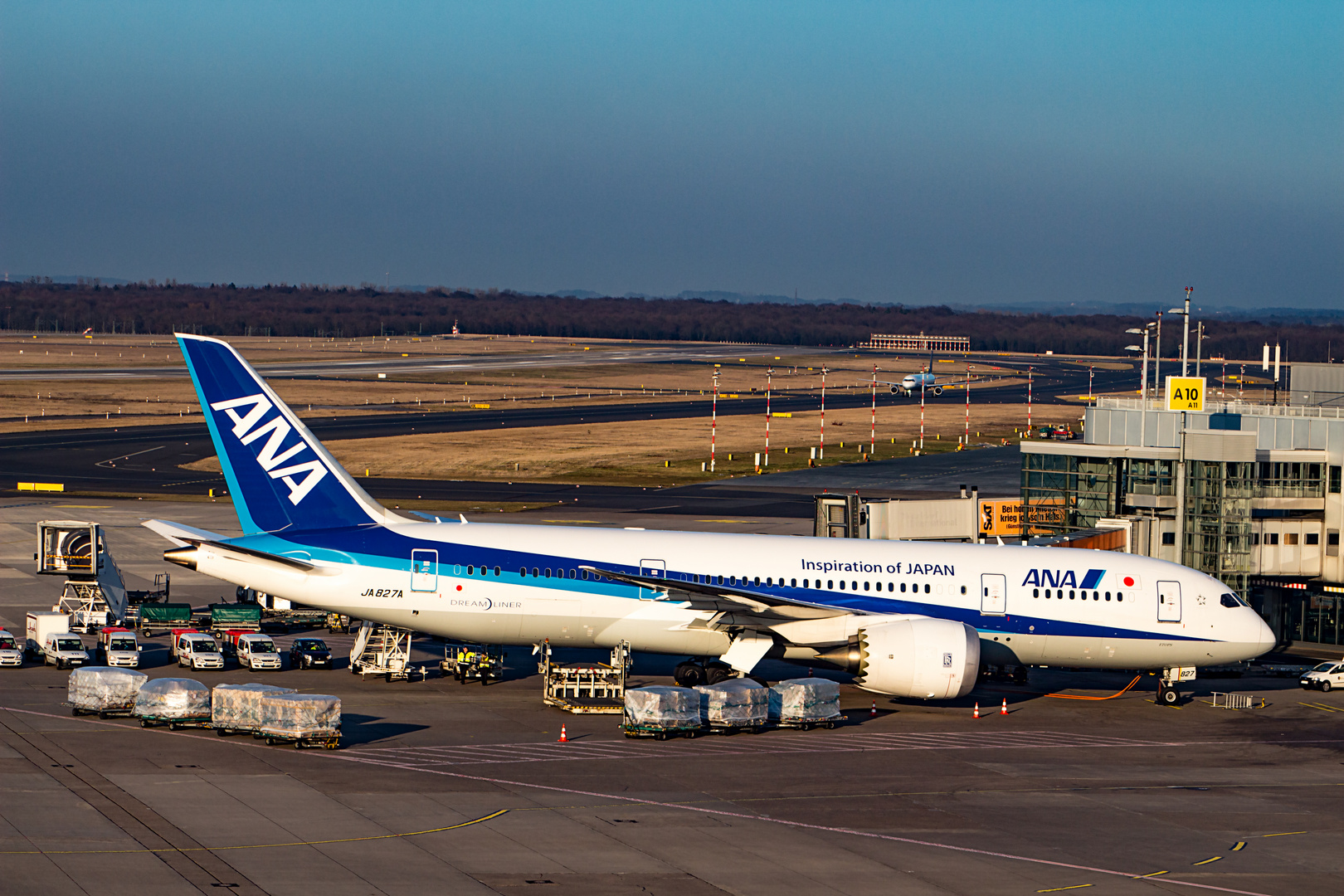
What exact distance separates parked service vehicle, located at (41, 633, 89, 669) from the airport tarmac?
1.18 m

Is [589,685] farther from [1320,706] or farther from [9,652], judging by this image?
[1320,706]

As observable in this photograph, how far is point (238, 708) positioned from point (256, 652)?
972 cm

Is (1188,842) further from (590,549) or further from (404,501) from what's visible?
(404,501)

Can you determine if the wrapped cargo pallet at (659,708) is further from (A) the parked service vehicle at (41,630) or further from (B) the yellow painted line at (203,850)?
(A) the parked service vehicle at (41,630)

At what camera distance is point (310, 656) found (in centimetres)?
4788

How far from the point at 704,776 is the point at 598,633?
33.5 feet

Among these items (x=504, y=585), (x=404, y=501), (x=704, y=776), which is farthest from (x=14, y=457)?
(x=704, y=776)

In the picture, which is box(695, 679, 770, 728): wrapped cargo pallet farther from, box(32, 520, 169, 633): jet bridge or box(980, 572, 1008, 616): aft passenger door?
box(32, 520, 169, 633): jet bridge

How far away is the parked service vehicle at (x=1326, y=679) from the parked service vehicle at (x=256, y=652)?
33.8 m

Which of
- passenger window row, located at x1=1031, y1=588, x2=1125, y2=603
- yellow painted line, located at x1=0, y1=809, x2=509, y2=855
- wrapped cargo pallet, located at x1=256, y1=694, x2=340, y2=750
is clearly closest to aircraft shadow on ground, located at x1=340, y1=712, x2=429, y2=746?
wrapped cargo pallet, located at x1=256, y1=694, x2=340, y2=750

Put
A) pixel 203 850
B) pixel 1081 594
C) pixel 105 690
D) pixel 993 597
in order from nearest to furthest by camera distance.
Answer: pixel 203 850 → pixel 105 690 → pixel 993 597 → pixel 1081 594

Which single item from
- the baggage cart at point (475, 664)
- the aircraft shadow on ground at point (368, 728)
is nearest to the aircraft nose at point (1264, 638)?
the baggage cart at point (475, 664)

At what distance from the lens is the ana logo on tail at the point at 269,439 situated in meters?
44.9

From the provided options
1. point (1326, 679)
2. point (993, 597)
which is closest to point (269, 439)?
point (993, 597)
